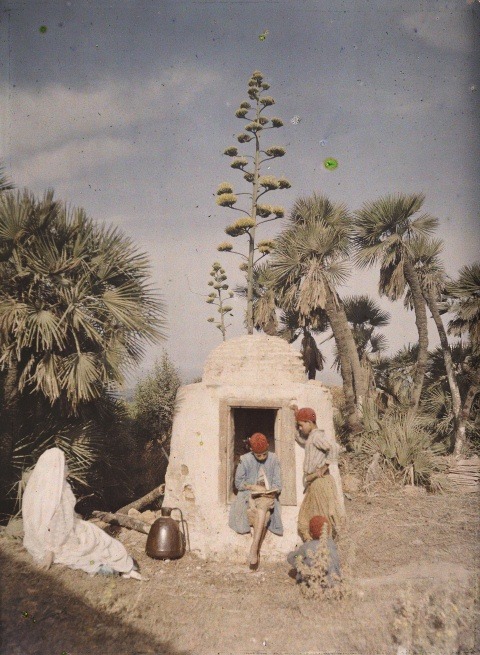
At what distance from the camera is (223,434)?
6309 millimetres

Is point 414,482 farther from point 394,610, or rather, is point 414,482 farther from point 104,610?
point 104,610

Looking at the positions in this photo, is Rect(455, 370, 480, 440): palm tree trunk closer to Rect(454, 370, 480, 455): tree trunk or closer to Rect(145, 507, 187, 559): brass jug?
Rect(454, 370, 480, 455): tree trunk

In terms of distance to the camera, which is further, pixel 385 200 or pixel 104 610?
pixel 385 200

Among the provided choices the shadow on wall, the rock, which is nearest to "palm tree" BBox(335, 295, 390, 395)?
the rock

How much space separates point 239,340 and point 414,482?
5.32 m

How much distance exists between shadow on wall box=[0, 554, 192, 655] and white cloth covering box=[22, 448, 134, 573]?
0.35m

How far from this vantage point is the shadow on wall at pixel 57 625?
3.70 m

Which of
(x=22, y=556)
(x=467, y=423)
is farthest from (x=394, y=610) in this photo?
(x=467, y=423)

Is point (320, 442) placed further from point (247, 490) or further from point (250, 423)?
point (250, 423)

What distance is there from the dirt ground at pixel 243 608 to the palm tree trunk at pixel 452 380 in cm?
588

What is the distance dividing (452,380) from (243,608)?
10119 mm

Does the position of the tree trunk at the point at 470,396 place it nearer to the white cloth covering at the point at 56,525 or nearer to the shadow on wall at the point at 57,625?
the white cloth covering at the point at 56,525

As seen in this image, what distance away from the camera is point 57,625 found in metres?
3.96

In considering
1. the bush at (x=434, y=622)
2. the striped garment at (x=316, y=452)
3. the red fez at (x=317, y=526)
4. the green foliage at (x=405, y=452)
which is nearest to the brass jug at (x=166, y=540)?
the striped garment at (x=316, y=452)
